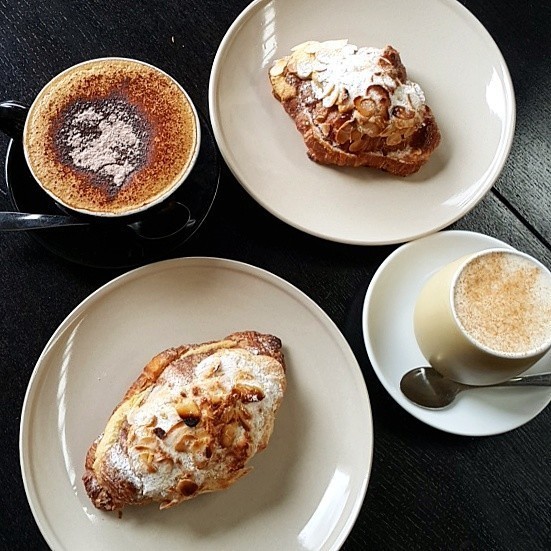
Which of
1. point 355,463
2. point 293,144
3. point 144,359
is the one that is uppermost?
point 293,144

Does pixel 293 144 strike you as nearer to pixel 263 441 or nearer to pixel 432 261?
pixel 432 261

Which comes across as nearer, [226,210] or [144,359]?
[144,359]

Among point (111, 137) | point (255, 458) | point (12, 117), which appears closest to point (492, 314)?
point (255, 458)

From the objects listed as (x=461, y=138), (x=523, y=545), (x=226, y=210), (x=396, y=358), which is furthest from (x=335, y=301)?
(x=523, y=545)

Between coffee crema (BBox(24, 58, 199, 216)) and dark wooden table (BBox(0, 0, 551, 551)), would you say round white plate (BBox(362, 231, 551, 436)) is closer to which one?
dark wooden table (BBox(0, 0, 551, 551))

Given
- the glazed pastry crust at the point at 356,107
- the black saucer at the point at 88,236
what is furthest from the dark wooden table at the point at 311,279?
the glazed pastry crust at the point at 356,107

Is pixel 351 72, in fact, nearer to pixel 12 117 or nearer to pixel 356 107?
pixel 356 107
